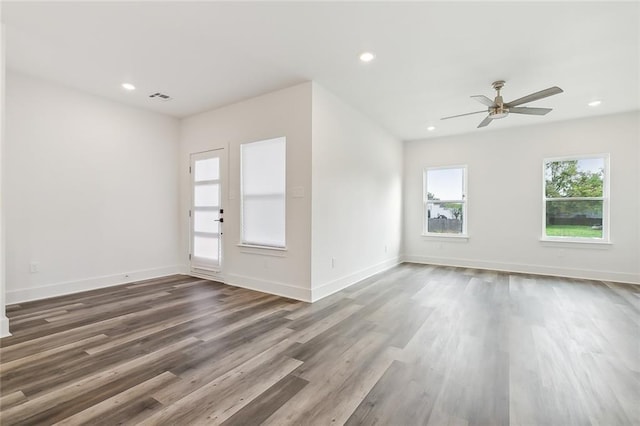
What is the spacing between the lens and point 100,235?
447 centimetres

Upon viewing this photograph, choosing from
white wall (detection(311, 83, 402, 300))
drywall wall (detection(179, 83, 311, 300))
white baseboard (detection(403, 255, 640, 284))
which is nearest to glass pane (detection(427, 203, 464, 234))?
white baseboard (detection(403, 255, 640, 284))

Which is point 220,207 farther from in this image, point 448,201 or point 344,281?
point 448,201

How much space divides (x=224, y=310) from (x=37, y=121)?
357cm

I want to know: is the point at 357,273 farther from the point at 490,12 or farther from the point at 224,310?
the point at 490,12

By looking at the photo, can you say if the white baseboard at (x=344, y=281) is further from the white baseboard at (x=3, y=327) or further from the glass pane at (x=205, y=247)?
the white baseboard at (x=3, y=327)

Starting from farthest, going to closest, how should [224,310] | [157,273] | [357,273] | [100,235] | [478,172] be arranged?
[478,172] < [157,273] < [357,273] < [100,235] < [224,310]

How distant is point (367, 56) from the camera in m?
3.20

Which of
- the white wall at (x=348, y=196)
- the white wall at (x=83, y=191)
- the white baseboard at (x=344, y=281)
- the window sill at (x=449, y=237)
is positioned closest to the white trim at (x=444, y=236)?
the window sill at (x=449, y=237)

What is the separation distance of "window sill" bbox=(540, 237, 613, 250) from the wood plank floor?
1.44 m

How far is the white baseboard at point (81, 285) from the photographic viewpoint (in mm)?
3693

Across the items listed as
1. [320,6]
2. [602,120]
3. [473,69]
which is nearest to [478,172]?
[602,120]

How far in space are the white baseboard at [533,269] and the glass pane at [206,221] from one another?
439cm

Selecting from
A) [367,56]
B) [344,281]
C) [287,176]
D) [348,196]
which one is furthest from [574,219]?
[287,176]

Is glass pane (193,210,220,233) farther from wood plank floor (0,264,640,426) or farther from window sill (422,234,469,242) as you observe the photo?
window sill (422,234,469,242)
